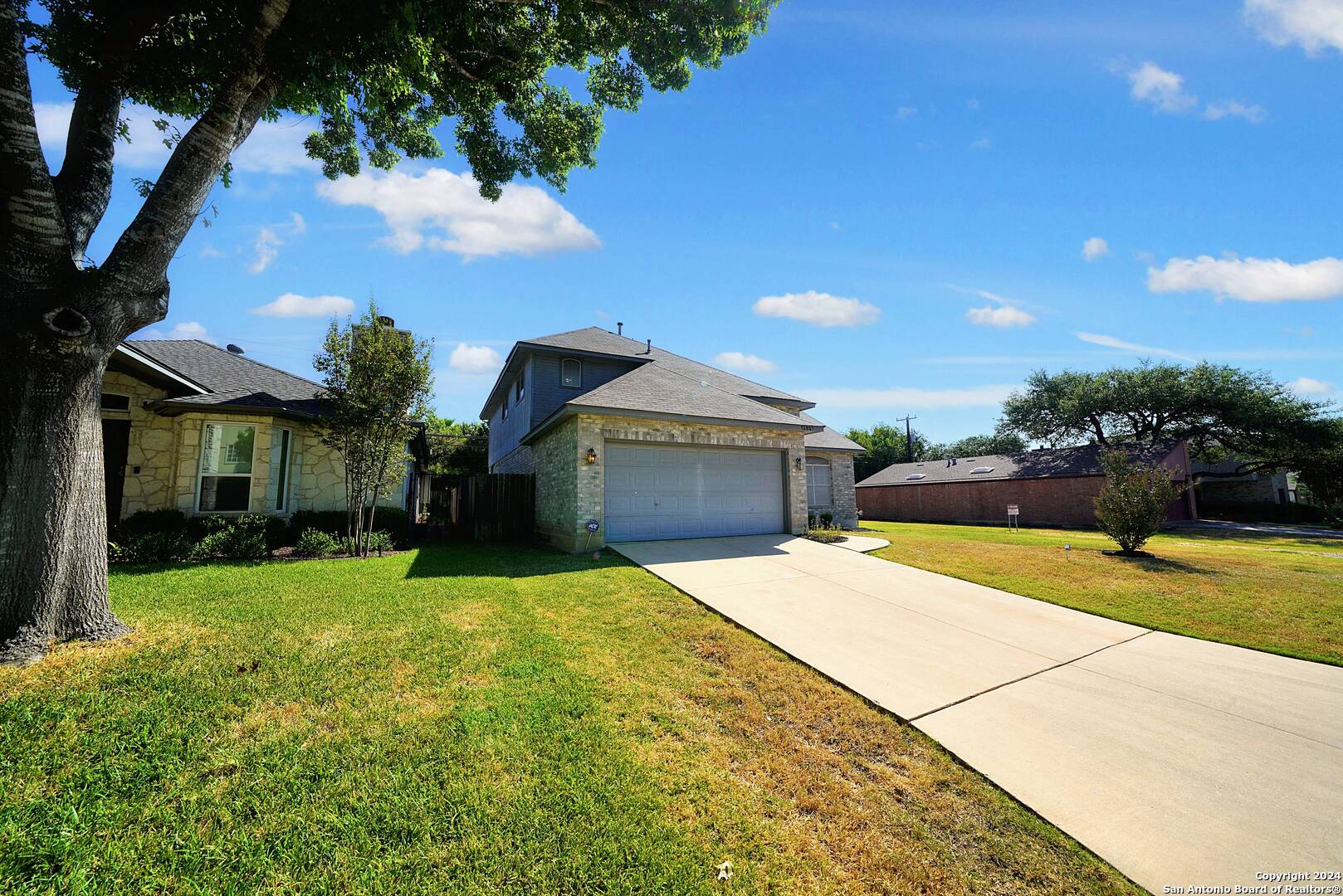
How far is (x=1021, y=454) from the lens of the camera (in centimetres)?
2850

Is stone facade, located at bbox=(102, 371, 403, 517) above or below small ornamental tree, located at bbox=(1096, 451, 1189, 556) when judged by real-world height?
above

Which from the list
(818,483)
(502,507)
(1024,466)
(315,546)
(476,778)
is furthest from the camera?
(1024,466)

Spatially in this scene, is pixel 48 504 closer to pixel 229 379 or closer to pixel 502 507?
pixel 229 379

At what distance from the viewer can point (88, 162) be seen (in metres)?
5.30

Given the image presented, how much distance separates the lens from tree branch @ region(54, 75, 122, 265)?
511 cm

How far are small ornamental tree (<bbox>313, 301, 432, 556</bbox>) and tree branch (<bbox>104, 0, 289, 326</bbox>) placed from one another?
16.9 feet

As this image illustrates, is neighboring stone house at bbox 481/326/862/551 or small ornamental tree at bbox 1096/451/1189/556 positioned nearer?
small ornamental tree at bbox 1096/451/1189/556

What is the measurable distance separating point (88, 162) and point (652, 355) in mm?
14123

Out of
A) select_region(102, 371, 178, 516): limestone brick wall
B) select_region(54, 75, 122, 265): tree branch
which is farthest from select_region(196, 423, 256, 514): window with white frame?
select_region(54, 75, 122, 265): tree branch

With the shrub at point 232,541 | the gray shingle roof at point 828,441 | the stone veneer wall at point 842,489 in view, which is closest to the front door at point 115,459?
the shrub at point 232,541

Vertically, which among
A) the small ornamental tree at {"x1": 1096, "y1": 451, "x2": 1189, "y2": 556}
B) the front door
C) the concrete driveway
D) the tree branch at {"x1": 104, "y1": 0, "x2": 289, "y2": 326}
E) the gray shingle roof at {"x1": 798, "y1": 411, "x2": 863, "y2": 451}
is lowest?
the concrete driveway

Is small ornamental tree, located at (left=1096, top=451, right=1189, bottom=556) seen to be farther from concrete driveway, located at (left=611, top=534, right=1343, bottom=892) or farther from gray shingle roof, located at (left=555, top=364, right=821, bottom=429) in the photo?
gray shingle roof, located at (left=555, top=364, right=821, bottom=429)

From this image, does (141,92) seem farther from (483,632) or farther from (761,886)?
(761,886)

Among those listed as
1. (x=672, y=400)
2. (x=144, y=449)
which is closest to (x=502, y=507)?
(x=672, y=400)
